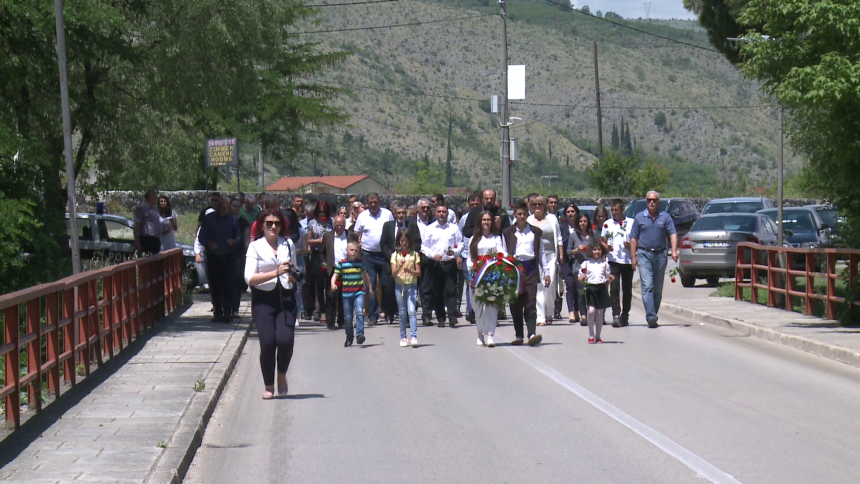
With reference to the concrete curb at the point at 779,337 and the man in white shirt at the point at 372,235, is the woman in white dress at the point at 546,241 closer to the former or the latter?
the man in white shirt at the point at 372,235

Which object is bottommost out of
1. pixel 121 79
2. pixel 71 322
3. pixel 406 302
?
pixel 406 302

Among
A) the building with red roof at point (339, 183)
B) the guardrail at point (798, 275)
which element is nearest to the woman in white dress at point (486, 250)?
the guardrail at point (798, 275)

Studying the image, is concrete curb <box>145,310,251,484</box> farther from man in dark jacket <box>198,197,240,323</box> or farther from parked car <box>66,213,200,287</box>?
parked car <box>66,213,200,287</box>

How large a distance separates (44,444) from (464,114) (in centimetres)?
11746

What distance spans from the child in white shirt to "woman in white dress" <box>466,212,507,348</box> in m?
1.24

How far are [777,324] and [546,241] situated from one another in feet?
12.0

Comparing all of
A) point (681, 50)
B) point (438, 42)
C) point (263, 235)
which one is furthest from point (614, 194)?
point (681, 50)

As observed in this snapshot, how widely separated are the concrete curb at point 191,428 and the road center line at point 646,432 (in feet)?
11.2

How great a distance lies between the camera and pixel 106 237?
21891mm

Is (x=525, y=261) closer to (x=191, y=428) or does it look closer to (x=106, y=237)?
(x=191, y=428)

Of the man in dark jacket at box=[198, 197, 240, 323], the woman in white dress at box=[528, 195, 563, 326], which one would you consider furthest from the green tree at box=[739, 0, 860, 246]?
the man in dark jacket at box=[198, 197, 240, 323]

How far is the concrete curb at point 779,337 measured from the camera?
12.3m

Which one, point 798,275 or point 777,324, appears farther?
point 798,275

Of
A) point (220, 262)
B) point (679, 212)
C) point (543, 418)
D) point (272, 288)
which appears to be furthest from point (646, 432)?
point (679, 212)
